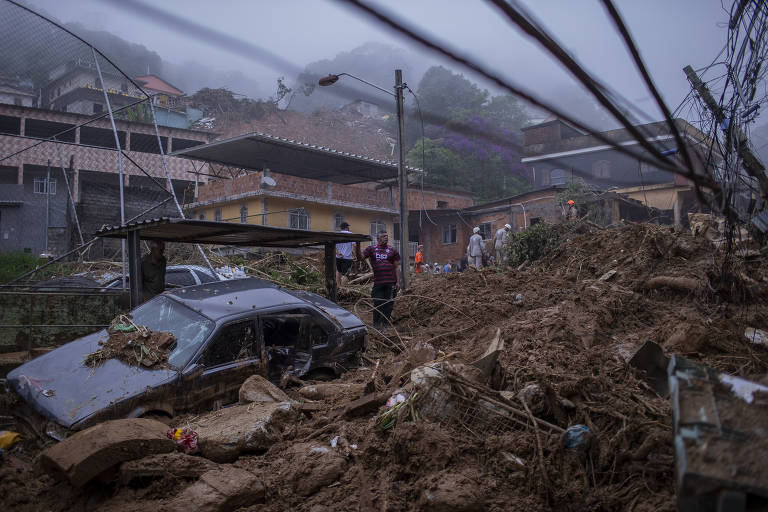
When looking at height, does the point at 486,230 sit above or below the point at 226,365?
above

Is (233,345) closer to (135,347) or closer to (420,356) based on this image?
(135,347)

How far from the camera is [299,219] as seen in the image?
2639cm

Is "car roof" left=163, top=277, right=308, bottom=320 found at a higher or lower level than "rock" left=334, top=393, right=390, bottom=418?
higher

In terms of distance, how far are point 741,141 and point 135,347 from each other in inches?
226

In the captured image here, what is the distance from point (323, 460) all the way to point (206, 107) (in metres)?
52.8

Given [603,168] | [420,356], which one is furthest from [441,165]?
[420,356]

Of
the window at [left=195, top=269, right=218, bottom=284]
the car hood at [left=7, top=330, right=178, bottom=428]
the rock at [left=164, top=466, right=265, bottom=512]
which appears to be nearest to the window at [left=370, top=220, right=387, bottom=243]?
the window at [left=195, top=269, right=218, bottom=284]

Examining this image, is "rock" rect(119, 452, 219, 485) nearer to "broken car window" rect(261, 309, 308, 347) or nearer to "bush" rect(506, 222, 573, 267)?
"broken car window" rect(261, 309, 308, 347)

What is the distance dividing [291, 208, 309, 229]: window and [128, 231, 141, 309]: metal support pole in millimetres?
19167

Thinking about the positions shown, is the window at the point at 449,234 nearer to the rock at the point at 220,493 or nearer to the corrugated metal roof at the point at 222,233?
the corrugated metal roof at the point at 222,233

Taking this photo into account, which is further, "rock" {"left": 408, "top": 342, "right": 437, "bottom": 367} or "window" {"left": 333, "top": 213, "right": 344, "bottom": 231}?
"window" {"left": 333, "top": 213, "right": 344, "bottom": 231}

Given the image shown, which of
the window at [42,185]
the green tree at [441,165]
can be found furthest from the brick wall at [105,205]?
the green tree at [441,165]

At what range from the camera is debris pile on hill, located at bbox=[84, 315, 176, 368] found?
17.3 feet

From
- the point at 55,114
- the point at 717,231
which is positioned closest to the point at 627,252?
the point at 717,231
